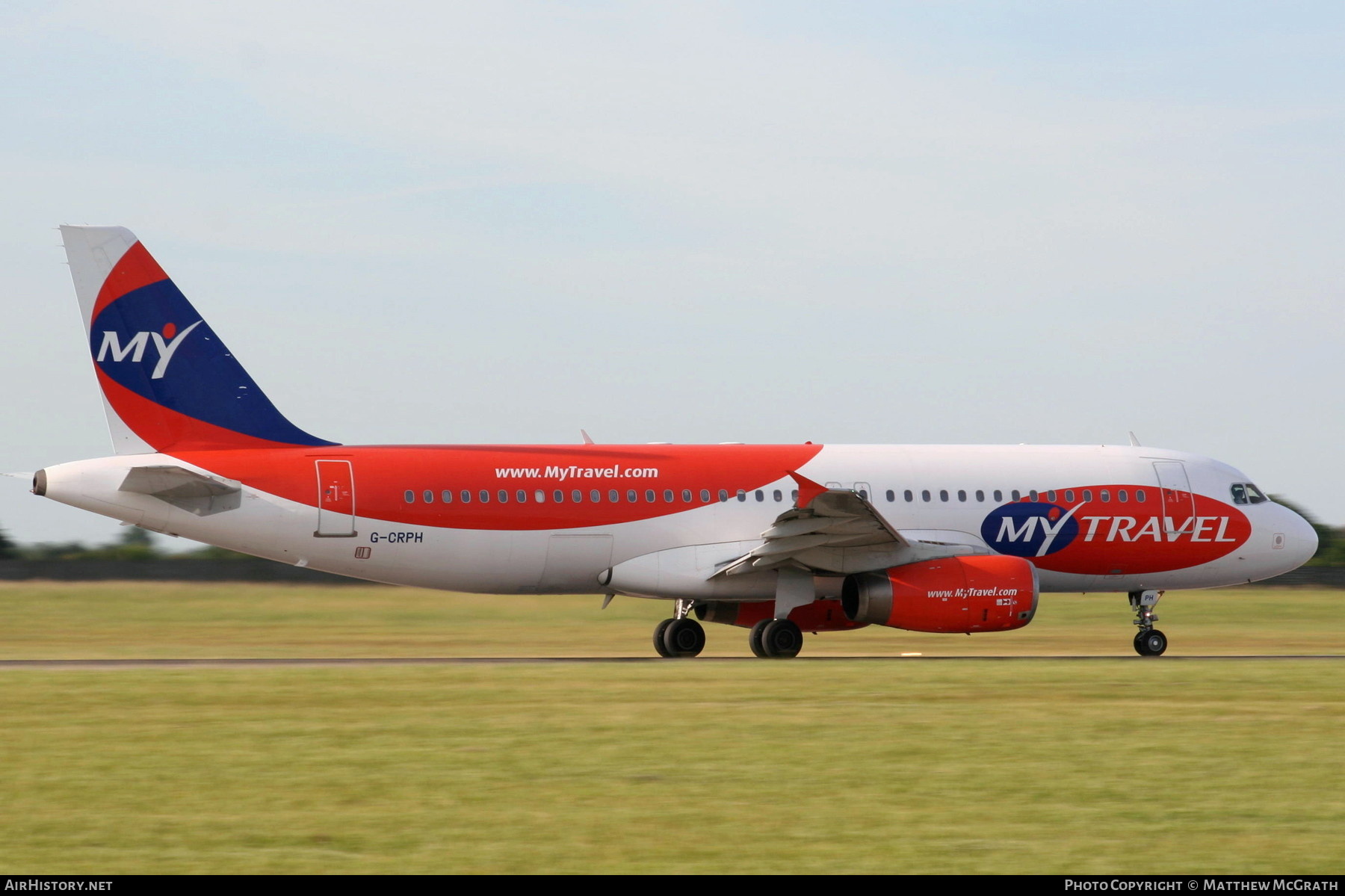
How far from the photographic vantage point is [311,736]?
1381 cm

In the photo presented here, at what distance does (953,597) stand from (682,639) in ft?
15.7

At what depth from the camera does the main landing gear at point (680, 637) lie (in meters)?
26.0

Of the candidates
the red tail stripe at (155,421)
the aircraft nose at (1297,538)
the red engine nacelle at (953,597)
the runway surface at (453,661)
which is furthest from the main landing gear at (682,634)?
the aircraft nose at (1297,538)

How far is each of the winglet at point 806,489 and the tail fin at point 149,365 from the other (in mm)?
8001

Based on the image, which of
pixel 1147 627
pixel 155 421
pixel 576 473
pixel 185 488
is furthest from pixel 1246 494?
pixel 155 421

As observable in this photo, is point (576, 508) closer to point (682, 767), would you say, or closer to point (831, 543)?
point (831, 543)

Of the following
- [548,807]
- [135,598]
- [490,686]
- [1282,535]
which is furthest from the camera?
[135,598]

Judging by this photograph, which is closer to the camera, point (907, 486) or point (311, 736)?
point (311, 736)

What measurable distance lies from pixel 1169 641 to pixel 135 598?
23091 millimetres

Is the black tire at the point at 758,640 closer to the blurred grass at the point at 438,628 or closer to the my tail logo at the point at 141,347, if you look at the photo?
the blurred grass at the point at 438,628

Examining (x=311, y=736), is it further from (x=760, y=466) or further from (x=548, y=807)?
(x=760, y=466)

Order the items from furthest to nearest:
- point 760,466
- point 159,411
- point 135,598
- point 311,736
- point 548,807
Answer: point 135,598 < point 760,466 < point 159,411 < point 311,736 < point 548,807
